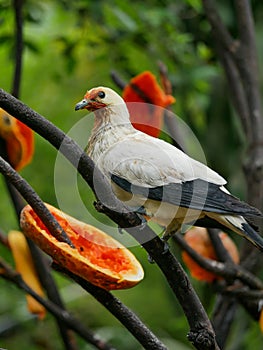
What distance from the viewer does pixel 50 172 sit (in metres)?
2.39

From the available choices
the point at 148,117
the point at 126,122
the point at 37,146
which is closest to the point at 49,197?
the point at 37,146

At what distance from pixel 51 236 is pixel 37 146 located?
5.13 ft

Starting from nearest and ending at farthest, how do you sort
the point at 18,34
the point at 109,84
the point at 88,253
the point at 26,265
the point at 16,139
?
the point at 88,253, the point at 16,139, the point at 18,34, the point at 26,265, the point at 109,84

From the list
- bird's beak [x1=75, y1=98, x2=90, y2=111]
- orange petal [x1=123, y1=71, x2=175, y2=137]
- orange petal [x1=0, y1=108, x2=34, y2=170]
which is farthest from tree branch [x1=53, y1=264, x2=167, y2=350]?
orange petal [x1=123, y1=71, x2=175, y2=137]

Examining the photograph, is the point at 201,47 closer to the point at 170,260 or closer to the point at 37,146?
the point at 37,146

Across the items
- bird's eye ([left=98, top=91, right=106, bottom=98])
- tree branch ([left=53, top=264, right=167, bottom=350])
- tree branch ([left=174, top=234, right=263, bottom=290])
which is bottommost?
tree branch ([left=174, top=234, right=263, bottom=290])

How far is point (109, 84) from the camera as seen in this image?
2416 mm

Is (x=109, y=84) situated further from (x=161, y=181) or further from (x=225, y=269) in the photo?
(x=161, y=181)

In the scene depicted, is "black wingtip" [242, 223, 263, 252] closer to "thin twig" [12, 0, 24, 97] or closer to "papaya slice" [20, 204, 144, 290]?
"papaya slice" [20, 204, 144, 290]

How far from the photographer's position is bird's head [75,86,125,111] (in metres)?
0.98

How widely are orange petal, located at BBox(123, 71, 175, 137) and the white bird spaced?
0.43 metres

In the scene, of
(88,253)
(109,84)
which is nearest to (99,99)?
(88,253)

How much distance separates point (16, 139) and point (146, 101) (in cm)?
32

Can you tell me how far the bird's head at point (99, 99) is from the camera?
98 centimetres
